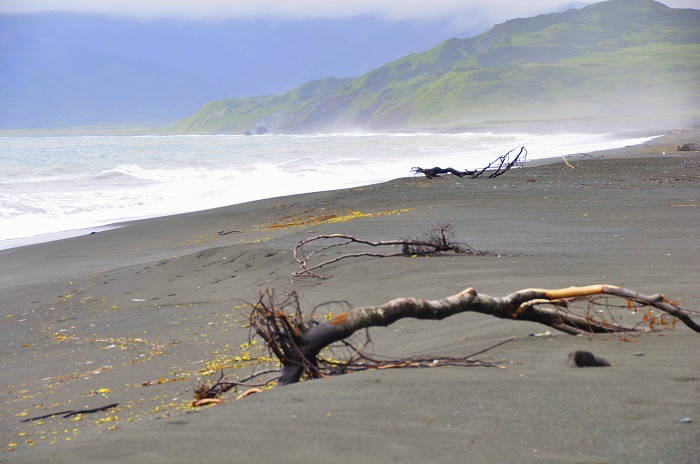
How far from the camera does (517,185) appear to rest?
15.9m

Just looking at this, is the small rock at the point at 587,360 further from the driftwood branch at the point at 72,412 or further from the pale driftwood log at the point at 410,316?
the driftwood branch at the point at 72,412

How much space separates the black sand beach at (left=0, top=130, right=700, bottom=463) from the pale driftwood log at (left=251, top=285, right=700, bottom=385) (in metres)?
0.13

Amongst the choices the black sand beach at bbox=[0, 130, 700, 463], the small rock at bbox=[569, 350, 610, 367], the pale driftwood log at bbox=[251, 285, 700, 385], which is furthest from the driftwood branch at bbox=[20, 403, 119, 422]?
the small rock at bbox=[569, 350, 610, 367]

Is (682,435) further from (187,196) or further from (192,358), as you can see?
(187,196)

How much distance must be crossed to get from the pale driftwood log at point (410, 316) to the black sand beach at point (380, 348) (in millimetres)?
133

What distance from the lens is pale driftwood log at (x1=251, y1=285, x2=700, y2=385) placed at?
11.6 ft

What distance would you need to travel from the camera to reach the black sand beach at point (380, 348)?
2.76m

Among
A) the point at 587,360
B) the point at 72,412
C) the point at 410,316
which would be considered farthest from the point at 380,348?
the point at 72,412

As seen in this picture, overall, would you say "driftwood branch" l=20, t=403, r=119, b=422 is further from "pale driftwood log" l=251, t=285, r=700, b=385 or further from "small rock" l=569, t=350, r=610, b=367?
"small rock" l=569, t=350, r=610, b=367

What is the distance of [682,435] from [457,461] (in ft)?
2.80

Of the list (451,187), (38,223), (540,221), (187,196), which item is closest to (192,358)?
(540,221)

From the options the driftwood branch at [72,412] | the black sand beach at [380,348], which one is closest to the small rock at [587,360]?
the black sand beach at [380,348]

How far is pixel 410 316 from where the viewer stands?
3793 millimetres

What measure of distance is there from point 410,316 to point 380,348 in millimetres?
1014
